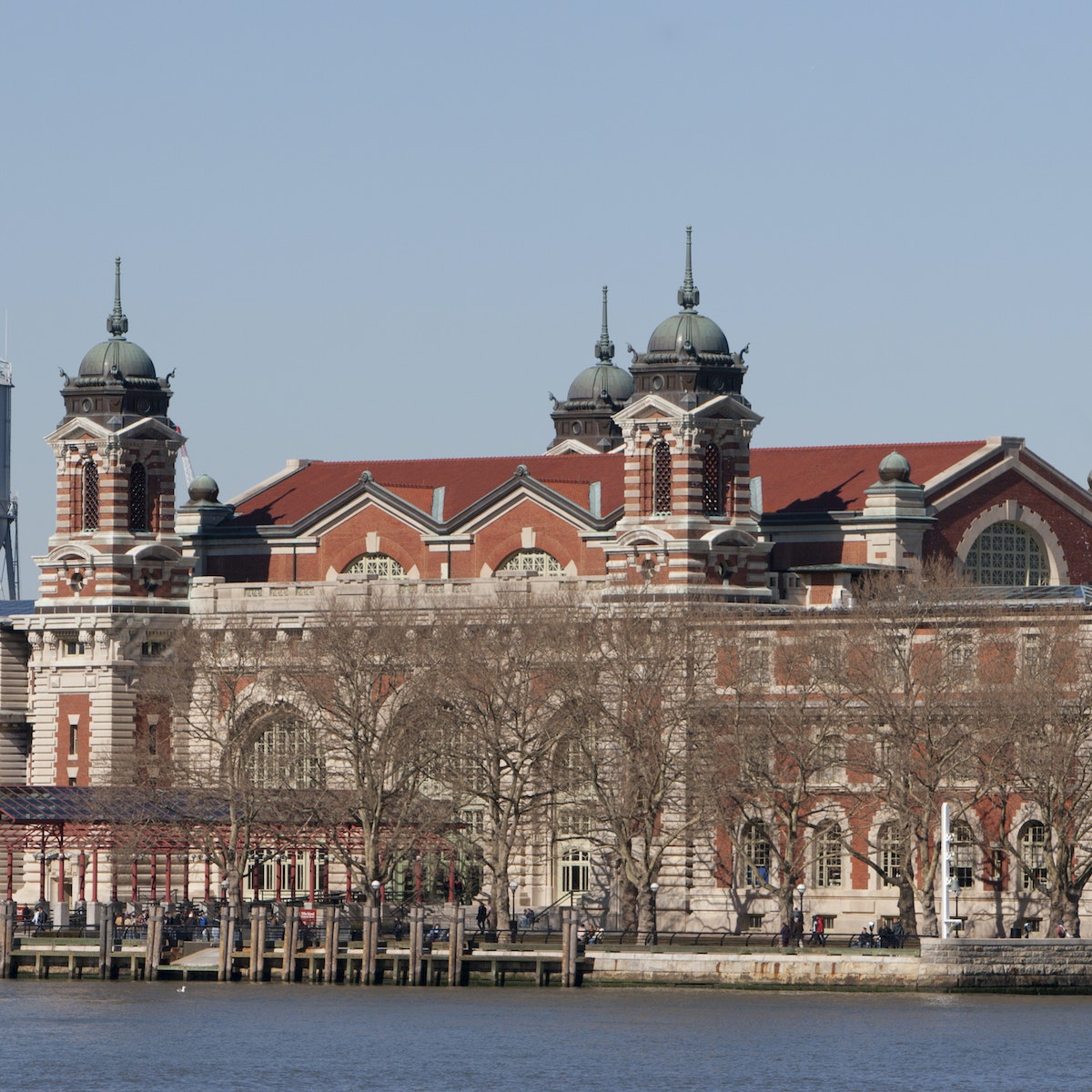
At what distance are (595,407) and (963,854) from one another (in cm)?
4542

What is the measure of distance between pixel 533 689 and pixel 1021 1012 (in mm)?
31755

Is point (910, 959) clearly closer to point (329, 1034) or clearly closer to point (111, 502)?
point (329, 1034)

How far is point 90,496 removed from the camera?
16012 centimetres

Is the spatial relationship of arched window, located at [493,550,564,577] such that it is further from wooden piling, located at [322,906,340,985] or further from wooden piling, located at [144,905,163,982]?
wooden piling, located at [322,906,340,985]

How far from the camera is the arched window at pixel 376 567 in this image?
160 meters

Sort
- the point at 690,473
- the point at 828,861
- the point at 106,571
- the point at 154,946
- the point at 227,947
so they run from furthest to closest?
1. the point at 106,571
2. the point at 690,473
3. the point at 828,861
4. the point at 154,946
5. the point at 227,947

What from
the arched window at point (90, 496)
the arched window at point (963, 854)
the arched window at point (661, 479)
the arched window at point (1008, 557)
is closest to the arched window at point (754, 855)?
the arched window at point (963, 854)

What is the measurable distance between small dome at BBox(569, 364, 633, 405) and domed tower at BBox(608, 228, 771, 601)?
2930cm

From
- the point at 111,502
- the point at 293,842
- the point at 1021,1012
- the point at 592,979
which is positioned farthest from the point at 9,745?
the point at 1021,1012

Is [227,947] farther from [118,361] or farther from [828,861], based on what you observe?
[118,361]

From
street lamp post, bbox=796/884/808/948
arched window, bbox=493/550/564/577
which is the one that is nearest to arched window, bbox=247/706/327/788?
arched window, bbox=493/550/564/577

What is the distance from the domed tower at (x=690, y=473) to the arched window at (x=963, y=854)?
14.4 m

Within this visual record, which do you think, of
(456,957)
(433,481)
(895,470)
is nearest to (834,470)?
(895,470)

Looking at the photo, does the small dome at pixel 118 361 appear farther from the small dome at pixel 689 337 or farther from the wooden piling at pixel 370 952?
the wooden piling at pixel 370 952
